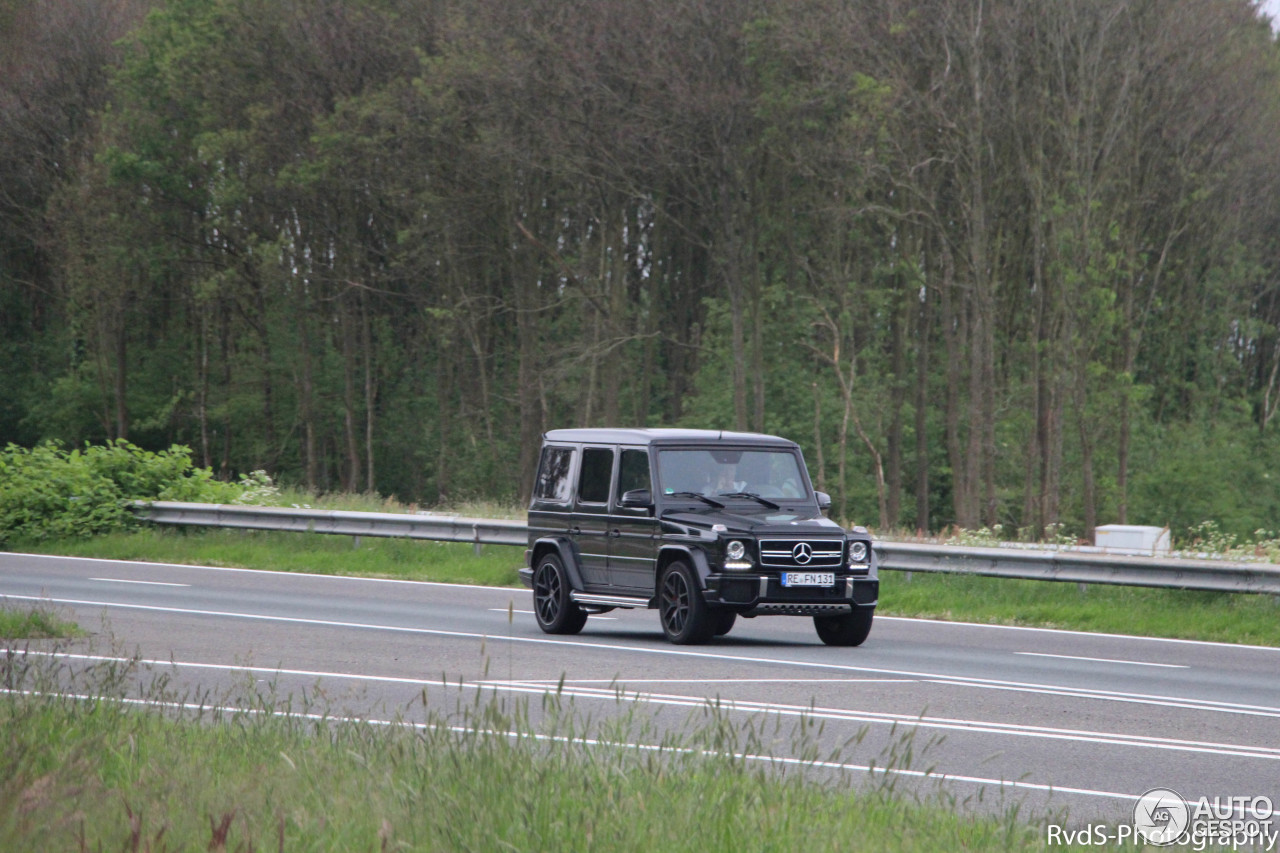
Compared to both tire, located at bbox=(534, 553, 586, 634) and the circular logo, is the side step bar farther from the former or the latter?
the circular logo

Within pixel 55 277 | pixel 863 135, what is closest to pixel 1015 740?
pixel 863 135

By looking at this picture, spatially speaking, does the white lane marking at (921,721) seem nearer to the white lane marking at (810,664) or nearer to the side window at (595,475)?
the white lane marking at (810,664)

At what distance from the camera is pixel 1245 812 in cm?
747

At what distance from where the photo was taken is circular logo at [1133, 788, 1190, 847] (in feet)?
20.7

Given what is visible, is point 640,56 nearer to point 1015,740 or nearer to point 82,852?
point 1015,740

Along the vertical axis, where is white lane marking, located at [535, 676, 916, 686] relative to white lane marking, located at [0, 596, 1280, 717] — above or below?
above

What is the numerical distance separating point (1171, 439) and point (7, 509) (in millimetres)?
34145

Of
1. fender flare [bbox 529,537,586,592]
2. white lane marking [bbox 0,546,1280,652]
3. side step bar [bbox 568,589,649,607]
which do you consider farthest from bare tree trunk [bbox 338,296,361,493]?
side step bar [bbox 568,589,649,607]

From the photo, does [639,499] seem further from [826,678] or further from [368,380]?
[368,380]

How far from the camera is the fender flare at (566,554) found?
16.3 metres

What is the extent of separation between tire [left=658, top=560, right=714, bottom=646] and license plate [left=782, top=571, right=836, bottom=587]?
765 mm

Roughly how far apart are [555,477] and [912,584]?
5804 millimetres

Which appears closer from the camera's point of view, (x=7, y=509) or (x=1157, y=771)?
(x=1157, y=771)

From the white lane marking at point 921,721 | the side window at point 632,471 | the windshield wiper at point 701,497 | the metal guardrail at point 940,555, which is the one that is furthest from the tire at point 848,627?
the metal guardrail at point 940,555
